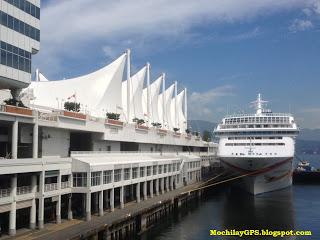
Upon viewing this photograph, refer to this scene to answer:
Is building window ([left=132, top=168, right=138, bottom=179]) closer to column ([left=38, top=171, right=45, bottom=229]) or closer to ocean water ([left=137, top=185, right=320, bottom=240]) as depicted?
ocean water ([left=137, top=185, right=320, bottom=240])

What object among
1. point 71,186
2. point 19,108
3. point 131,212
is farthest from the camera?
point 131,212

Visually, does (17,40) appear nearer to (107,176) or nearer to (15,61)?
(15,61)

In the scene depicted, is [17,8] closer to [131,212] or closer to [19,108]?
[19,108]

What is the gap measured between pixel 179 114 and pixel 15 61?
96819 millimetres

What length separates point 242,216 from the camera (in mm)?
53438

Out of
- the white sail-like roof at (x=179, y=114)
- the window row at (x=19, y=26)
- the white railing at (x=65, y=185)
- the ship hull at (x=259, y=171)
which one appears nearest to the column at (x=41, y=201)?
Answer: the white railing at (x=65, y=185)

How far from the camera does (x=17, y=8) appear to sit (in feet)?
118

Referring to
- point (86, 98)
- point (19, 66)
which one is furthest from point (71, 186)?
point (86, 98)

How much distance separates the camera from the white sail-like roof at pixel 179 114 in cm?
12469

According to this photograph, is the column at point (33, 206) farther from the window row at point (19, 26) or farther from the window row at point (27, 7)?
the window row at point (27, 7)

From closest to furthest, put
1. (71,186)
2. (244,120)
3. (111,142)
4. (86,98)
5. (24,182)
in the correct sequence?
(24,182), (71,186), (111,142), (86,98), (244,120)

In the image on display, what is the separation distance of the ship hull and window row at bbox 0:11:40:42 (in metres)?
42.6

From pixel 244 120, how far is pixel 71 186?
46517 millimetres

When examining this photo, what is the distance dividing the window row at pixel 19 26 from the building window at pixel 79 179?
A: 513 inches
